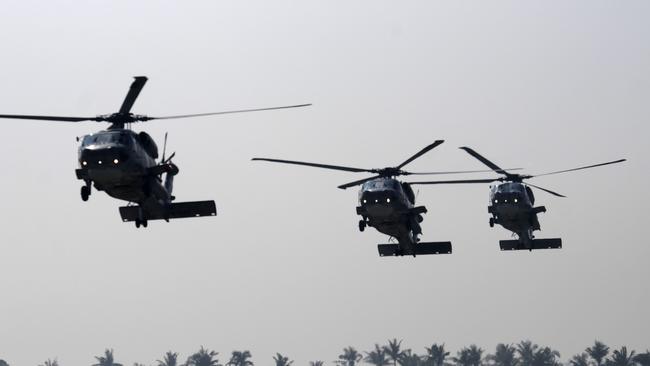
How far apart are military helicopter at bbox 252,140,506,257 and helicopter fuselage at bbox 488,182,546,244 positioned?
5.61 meters

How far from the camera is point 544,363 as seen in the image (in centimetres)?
18675

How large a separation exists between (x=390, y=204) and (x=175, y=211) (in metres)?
11.4

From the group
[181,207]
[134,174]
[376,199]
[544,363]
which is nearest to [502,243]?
[376,199]

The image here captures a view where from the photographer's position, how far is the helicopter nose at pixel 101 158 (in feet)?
125

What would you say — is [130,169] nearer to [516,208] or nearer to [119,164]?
[119,164]

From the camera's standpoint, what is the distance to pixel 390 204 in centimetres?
4994

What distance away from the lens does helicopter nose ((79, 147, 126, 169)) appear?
1503 inches

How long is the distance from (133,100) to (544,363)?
514ft

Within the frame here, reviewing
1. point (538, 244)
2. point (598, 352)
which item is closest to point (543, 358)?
point (598, 352)

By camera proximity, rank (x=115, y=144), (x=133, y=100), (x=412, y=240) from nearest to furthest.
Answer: (x=115, y=144), (x=133, y=100), (x=412, y=240)

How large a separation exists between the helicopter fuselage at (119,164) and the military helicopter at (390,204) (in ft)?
29.9

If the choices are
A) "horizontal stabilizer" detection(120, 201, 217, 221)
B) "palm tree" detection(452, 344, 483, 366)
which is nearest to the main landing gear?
"horizontal stabilizer" detection(120, 201, 217, 221)

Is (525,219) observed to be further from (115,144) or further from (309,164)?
(115,144)

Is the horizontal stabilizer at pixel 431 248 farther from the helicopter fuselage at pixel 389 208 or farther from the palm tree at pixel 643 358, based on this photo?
the palm tree at pixel 643 358
